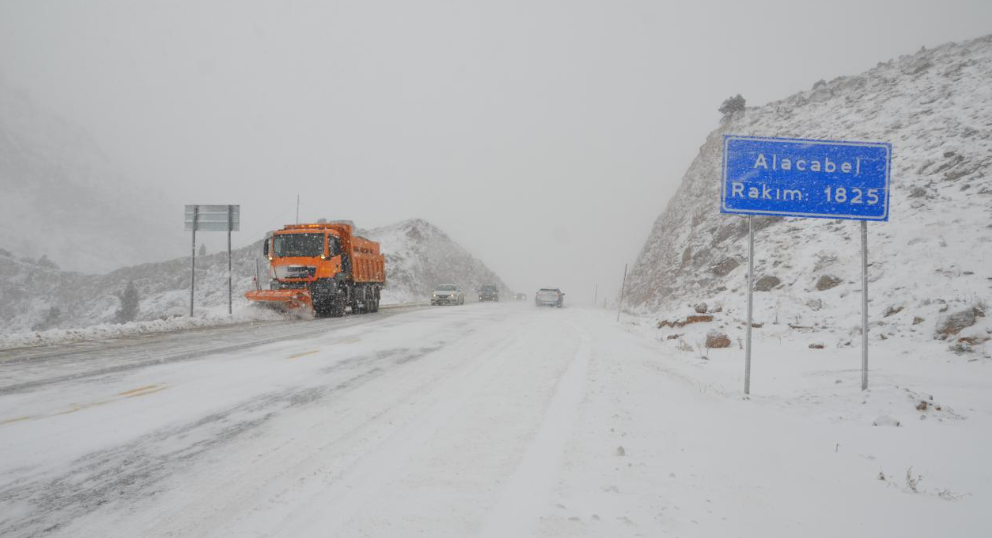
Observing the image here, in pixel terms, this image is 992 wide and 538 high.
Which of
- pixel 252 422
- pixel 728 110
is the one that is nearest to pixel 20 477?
pixel 252 422

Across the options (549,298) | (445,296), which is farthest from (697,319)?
(445,296)

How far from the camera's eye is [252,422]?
4.64 metres

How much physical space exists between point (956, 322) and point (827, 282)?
463 cm

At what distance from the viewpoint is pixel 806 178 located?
7.10m

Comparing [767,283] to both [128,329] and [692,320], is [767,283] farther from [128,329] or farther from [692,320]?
[128,329]

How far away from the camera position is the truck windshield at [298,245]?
60.6 feet

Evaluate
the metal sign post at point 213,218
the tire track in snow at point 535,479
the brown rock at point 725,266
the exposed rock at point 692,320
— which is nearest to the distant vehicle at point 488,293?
the brown rock at point 725,266

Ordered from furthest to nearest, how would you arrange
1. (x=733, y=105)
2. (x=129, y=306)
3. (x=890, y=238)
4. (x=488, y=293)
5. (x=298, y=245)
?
(x=129, y=306) < (x=488, y=293) < (x=733, y=105) < (x=298, y=245) < (x=890, y=238)

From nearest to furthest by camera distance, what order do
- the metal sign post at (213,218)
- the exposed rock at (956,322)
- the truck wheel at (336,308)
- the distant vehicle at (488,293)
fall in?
the exposed rock at (956,322), the truck wheel at (336,308), the metal sign post at (213,218), the distant vehicle at (488,293)

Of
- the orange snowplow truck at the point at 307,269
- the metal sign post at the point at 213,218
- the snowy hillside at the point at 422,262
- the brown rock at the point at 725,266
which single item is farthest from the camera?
the snowy hillside at the point at 422,262

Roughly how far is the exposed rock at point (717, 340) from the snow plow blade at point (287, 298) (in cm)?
1365

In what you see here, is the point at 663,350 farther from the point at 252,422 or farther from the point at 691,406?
the point at 252,422

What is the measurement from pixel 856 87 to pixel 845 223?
64.0ft

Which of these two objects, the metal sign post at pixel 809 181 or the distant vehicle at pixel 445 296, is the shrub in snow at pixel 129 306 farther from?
the metal sign post at pixel 809 181
